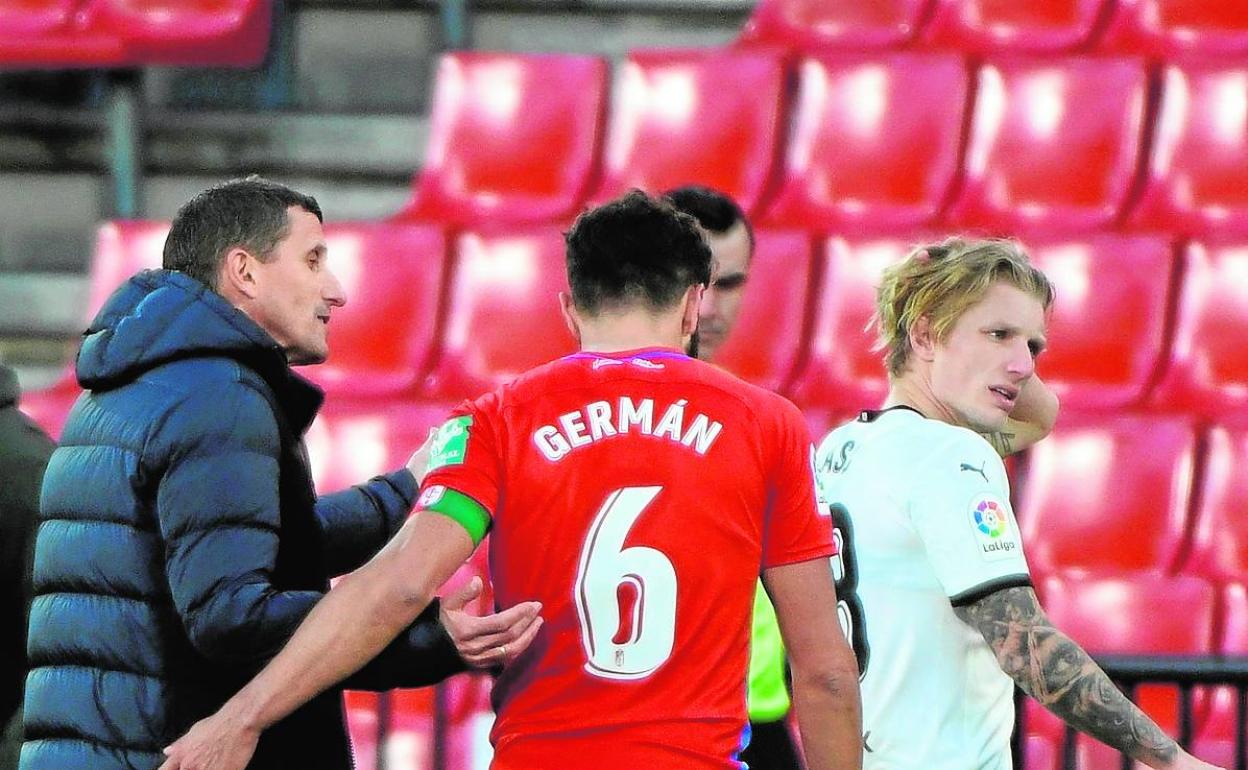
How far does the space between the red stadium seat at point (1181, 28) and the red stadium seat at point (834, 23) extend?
588 mm

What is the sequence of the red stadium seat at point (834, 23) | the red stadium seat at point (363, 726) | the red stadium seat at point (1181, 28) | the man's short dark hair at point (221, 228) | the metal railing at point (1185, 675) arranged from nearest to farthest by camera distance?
the man's short dark hair at point (221, 228), the metal railing at point (1185, 675), the red stadium seat at point (363, 726), the red stadium seat at point (1181, 28), the red stadium seat at point (834, 23)

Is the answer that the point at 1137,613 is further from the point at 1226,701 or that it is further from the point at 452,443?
the point at 452,443

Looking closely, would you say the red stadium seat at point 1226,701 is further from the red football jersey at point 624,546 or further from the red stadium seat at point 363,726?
the red football jersey at point 624,546

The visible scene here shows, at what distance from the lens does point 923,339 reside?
251cm

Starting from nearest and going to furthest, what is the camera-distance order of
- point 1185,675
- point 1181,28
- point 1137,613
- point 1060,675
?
point 1060,675 < point 1185,675 < point 1137,613 < point 1181,28

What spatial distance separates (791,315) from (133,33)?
2.07 m

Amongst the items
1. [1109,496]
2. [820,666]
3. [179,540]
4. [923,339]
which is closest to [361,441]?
[1109,496]

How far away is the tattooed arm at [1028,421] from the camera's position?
296 centimetres

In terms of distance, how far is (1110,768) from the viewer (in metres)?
4.11

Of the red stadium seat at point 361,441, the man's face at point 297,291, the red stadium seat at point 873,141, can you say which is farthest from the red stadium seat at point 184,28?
the man's face at point 297,291

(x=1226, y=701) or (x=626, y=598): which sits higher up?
(x=626, y=598)

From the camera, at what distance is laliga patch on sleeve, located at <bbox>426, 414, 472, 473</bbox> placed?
80.6 inches

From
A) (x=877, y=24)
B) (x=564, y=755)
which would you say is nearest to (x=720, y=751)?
(x=564, y=755)

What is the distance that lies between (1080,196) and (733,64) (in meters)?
1.03
